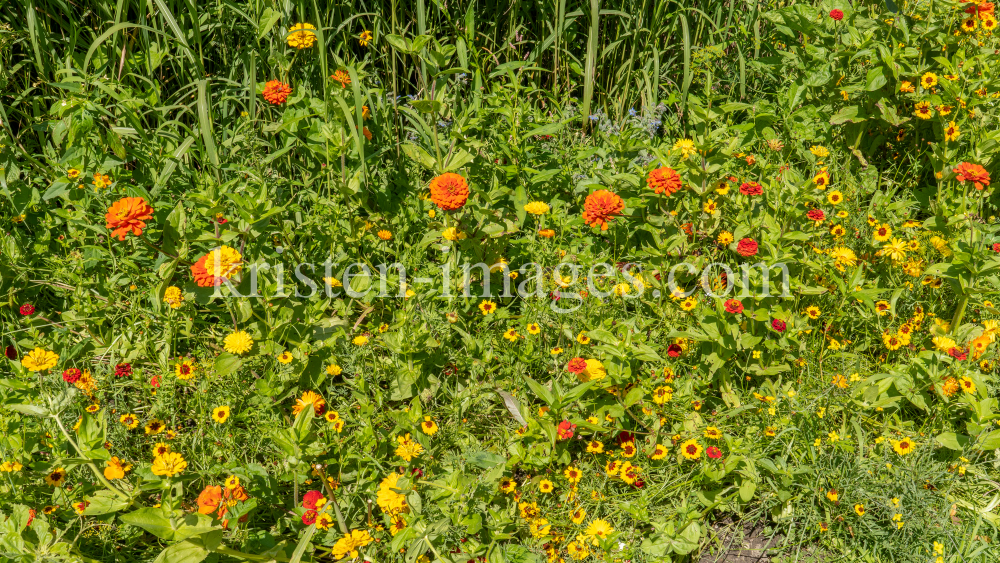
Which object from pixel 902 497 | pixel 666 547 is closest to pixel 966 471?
pixel 902 497

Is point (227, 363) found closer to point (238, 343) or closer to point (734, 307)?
point (238, 343)

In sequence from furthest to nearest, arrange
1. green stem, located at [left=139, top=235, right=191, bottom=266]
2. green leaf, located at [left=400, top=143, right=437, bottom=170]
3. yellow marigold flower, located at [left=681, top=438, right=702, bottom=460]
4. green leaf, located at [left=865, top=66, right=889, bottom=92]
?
green leaf, located at [left=865, top=66, right=889, bottom=92]
green leaf, located at [left=400, top=143, right=437, bottom=170]
green stem, located at [left=139, top=235, right=191, bottom=266]
yellow marigold flower, located at [left=681, top=438, right=702, bottom=460]

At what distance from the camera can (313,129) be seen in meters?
2.41

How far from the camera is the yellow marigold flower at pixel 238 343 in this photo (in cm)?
193

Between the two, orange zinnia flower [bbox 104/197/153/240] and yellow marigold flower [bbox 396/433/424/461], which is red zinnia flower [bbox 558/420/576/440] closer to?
yellow marigold flower [bbox 396/433/424/461]

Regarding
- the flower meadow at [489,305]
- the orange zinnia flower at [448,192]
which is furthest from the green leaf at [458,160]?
the orange zinnia flower at [448,192]

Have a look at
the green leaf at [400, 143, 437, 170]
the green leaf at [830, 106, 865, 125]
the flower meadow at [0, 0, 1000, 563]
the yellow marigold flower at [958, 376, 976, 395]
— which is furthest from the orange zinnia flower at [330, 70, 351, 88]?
the yellow marigold flower at [958, 376, 976, 395]

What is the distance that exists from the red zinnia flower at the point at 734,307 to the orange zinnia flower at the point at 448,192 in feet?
2.64

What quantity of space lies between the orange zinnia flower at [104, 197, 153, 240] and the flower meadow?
11 millimetres

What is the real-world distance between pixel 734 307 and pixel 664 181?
0.42m

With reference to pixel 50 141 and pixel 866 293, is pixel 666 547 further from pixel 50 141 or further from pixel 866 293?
pixel 50 141

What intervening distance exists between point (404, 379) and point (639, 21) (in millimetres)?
1816

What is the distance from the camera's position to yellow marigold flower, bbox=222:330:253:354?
193cm

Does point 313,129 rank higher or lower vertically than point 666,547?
higher
